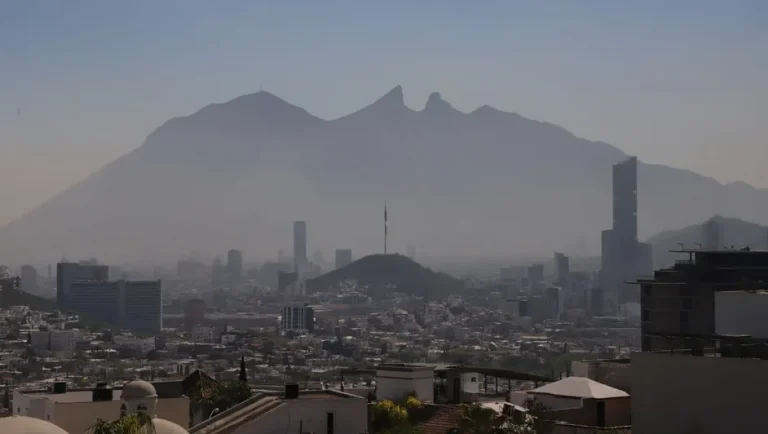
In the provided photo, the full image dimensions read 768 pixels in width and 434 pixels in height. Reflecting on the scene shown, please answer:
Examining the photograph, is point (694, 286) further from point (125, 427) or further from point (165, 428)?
point (125, 427)

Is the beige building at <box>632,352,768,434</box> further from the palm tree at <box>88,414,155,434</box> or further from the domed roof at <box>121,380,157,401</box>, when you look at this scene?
the domed roof at <box>121,380,157,401</box>

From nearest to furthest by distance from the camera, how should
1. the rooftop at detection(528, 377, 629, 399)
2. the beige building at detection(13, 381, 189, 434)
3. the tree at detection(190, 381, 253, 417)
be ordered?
1. the rooftop at detection(528, 377, 629, 399)
2. the beige building at detection(13, 381, 189, 434)
3. the tree at detection(190, 381, 253, 417)

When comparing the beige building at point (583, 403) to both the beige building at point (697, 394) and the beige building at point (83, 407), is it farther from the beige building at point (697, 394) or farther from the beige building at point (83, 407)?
the beige building at point (83, 407)

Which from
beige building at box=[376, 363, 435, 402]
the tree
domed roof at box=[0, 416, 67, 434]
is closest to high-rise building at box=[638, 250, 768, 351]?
beige building at box=[376, 363, 435, 402]

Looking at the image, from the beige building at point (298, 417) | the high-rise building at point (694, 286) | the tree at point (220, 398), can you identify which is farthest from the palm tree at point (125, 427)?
the high-rise building at point (694, 286)

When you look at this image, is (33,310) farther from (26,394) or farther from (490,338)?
(26,394)

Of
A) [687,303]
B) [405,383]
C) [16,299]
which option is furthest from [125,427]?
[16,299]
